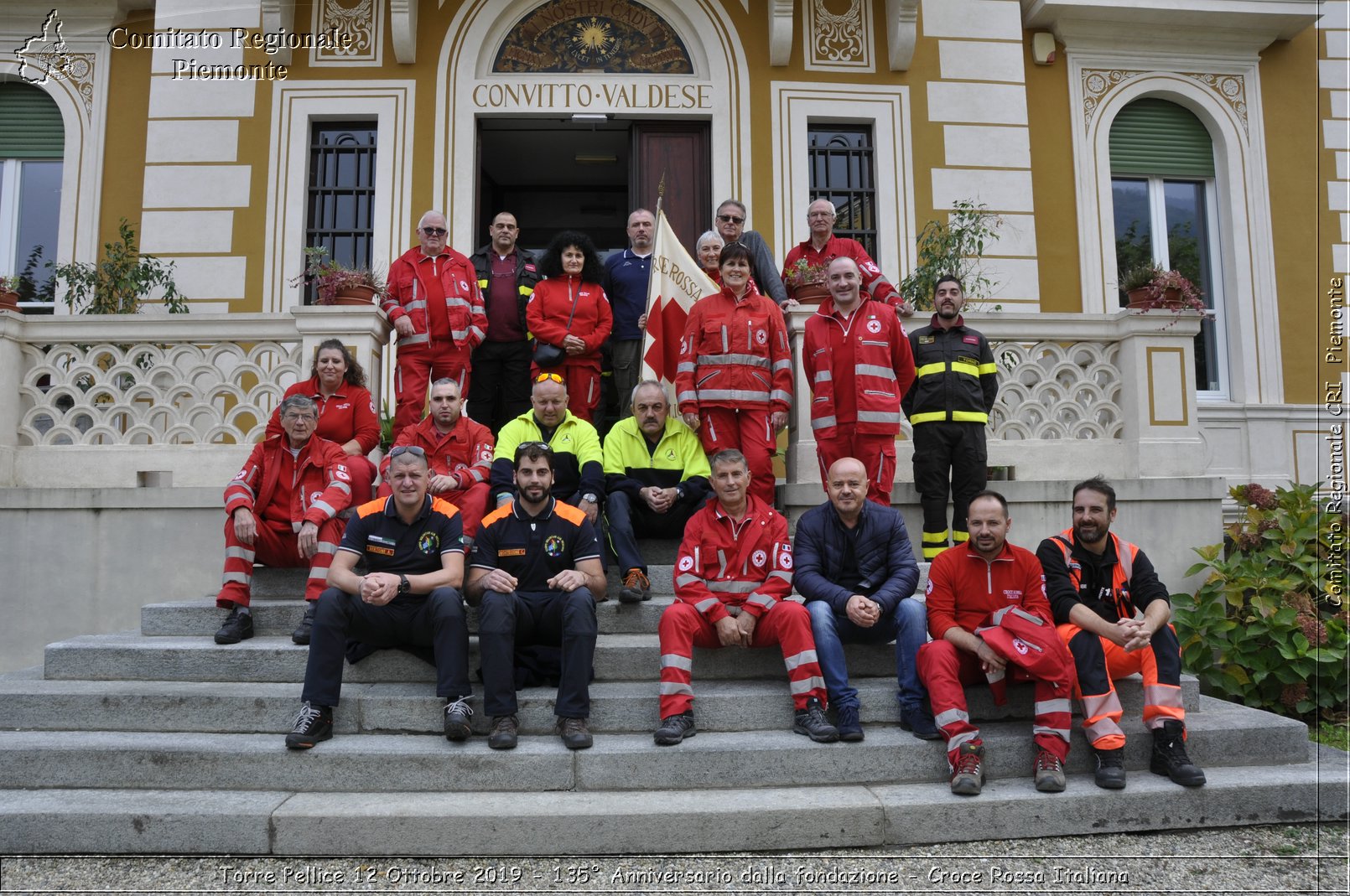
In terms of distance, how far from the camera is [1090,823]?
4.29 meters

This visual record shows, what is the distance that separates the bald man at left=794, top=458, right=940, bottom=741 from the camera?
15.9 ft

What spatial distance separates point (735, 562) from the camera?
5230 mm

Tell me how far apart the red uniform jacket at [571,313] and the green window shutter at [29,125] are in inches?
284

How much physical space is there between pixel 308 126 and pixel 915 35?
6.61 meters

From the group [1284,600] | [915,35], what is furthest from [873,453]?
[915,35]

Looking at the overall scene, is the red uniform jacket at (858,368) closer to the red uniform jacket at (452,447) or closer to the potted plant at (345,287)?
the red uniform jacket at (452,447)

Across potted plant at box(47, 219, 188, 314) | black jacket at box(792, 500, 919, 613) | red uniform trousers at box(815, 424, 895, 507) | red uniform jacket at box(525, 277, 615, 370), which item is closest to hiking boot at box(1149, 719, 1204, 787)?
black jacket at box(792, 500, 919, 613)

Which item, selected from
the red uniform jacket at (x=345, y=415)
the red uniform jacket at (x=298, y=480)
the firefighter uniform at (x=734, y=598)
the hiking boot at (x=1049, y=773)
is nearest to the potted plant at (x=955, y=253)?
the firefighter uniform at (x=734, y=598)

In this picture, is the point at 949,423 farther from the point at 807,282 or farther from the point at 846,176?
the point at 846,176

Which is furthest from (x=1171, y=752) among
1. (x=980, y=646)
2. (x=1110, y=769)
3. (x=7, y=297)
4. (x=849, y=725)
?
(x=7, y=297)

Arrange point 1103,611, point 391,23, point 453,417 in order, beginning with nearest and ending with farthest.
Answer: point 1103,611
point 453,417
point 391,23

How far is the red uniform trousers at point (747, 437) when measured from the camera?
20.6ft

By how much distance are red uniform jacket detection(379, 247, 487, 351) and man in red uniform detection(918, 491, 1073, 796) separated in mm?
3928

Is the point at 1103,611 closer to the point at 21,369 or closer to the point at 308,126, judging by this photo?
the point at 21,369
